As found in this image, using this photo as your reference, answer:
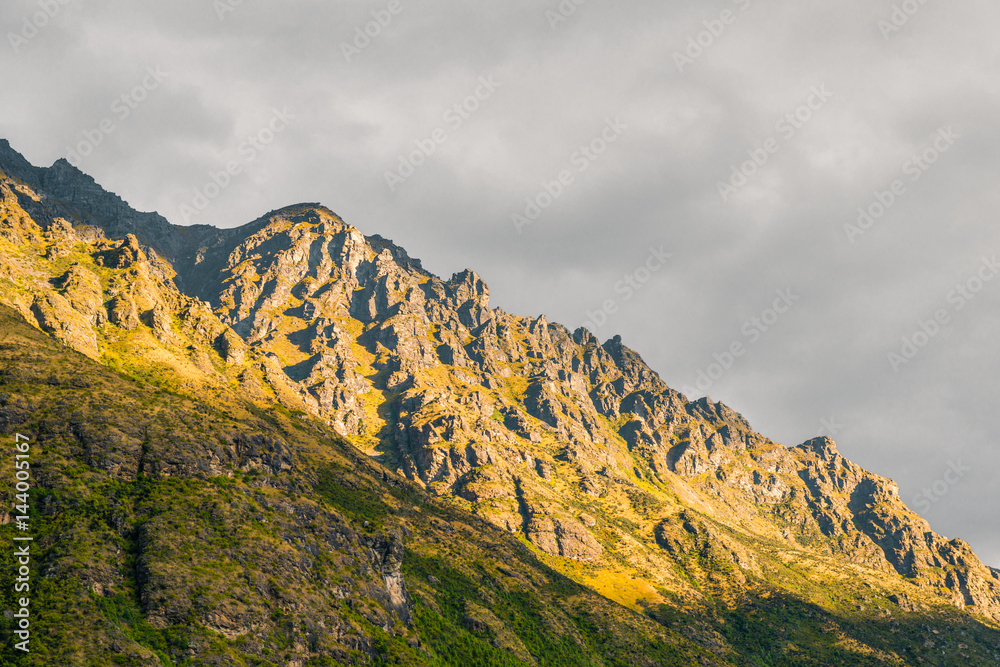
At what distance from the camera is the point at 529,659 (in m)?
194

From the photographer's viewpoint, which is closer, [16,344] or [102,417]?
[102,417]

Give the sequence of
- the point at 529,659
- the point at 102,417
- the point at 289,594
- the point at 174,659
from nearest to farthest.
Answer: the point at 174,659 → the point at 289,594 → the point at 102,417 → the point at 529,659

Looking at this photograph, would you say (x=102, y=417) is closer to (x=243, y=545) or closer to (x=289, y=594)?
(x=243, y=545)

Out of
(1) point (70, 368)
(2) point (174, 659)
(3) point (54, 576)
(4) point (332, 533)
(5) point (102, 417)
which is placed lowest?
(2) point (174, 659)

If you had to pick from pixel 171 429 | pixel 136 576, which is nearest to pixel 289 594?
pixel 136 576

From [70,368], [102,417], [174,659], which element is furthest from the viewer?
[70,368]

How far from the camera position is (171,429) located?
157000mm

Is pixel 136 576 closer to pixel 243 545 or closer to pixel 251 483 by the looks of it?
pixel 243 545

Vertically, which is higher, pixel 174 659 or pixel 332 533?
pixel 332 533

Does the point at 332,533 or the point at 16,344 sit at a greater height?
the point at 16,344

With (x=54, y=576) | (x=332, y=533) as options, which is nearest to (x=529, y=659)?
(x=332, y=533)

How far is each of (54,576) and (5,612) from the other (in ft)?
42.3

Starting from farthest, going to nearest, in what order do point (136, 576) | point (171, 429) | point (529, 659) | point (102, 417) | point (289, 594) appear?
point (529, 659)
point (171, 429)
point (102, 417)
point (289, 594)
point (136, 576)

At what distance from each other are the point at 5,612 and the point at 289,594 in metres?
50.8
